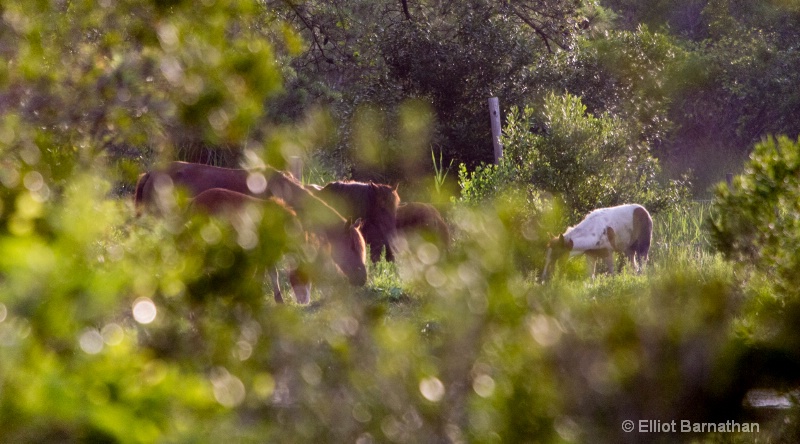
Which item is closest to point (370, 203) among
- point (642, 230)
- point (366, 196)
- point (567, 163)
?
point (366, 196)

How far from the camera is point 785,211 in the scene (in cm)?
399

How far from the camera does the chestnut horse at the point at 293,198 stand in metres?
2.62

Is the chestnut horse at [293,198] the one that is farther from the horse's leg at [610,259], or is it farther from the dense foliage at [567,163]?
the horse's leg at [610,259]

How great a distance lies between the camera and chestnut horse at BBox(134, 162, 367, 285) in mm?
2617

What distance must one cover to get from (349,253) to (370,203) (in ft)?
5.78

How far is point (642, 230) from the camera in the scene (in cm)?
1057

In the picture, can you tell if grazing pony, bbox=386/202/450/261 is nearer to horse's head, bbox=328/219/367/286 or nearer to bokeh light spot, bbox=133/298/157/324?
horse's head, bbox=328/219/367/286

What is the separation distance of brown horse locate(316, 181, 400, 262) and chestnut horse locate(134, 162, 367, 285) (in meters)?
0.71

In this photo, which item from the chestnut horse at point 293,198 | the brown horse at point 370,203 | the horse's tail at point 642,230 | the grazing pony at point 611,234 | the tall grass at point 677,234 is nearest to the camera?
the chestnut horse at point 293,198

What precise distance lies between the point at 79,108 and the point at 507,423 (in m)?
1.14

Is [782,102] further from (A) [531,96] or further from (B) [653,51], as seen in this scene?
(A) [531,96]

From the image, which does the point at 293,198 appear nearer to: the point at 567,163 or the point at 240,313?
the point at 240,313

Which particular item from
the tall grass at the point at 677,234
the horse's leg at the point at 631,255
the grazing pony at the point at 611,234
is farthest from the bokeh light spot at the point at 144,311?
the tall grass at the point at 677,234

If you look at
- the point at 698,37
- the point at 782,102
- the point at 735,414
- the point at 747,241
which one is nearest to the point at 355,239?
the point at 747,241
